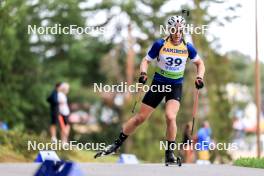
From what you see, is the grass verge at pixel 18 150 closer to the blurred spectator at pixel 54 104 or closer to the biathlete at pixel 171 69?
the blurred spectator at pixel 54 104

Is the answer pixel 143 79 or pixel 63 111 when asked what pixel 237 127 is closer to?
pixel 63 111

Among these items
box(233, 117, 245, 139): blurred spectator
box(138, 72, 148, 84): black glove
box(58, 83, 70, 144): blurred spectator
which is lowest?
box(233, 117, 245, 139): blurred spectator

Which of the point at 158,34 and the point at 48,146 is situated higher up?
the point at 158,34

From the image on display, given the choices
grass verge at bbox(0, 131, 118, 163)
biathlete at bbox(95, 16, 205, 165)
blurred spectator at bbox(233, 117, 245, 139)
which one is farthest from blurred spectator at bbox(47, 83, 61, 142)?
blurred spectator at bbox(233, 117, 245, 139)

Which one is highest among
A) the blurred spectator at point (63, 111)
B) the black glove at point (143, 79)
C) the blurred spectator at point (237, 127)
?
the black glove at point (143, 79)

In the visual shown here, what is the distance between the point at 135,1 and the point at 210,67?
16.0 feet

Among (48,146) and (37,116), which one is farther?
(37,116)

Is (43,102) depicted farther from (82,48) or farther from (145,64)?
(145,64)

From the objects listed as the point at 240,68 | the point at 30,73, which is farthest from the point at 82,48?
the point at 240,68

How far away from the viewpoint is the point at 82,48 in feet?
152

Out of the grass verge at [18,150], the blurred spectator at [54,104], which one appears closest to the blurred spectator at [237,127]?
the grass verge at [18,150]

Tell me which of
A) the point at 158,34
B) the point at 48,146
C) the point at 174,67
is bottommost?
the point at 48,146

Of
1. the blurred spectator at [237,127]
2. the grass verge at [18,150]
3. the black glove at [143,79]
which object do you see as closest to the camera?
the black glove at [143,79]

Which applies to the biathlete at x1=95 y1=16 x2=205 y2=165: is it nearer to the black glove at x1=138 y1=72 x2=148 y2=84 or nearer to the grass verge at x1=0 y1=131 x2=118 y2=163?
the black glove at x1=138 y1=72 x2=148 y2=84
